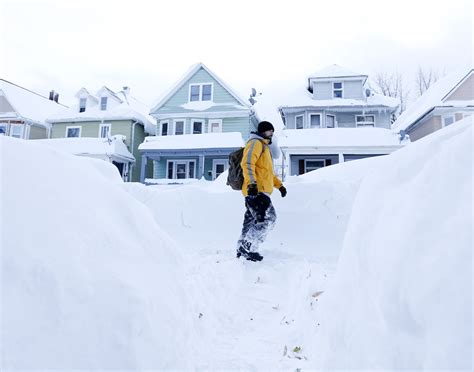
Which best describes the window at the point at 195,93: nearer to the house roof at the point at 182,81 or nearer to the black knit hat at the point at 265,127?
the house roof at the point at 182,81

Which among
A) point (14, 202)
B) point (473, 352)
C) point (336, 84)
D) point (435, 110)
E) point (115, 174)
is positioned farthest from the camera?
point (336, 84)

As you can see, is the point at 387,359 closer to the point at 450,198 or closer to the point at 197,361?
the point at 450,198

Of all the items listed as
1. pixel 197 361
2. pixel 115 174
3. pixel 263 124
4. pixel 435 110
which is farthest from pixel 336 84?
pixel 197 361

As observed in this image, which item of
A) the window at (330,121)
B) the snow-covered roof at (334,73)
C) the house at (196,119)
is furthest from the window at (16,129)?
the window at (330,121)

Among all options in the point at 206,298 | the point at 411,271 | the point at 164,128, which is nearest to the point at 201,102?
the point at 164,128

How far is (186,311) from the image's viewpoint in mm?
2141

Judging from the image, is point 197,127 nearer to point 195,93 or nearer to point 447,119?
point 195,93

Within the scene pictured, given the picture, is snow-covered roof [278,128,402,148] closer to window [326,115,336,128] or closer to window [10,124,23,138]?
window [326,115,336,128]

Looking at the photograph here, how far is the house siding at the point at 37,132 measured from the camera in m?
23.9

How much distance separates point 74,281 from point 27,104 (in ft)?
96.9

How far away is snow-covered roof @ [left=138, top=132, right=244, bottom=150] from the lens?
18453 millimetres

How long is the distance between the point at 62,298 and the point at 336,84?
21.9 meters

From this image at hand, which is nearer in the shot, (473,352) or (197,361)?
(473,352)

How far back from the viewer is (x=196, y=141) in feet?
62.5
